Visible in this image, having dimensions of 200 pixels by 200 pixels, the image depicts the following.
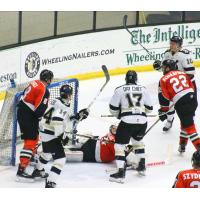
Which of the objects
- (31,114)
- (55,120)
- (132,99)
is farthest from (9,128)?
(132,99)

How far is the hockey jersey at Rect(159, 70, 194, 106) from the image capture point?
671 cm

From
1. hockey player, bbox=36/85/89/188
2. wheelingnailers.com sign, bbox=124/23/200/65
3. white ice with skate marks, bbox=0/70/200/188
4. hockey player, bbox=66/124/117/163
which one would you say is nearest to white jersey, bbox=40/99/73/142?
hockey player, bbox=36/85/89/188

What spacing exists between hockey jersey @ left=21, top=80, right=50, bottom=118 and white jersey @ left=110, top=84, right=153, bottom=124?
61cm

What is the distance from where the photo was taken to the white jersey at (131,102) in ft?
20.7

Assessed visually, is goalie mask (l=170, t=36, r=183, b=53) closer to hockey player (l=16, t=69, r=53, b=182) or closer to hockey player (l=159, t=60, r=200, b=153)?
hockey player (l=159, t=60, r=200, b=153)

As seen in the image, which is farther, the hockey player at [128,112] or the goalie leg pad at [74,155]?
the goalie leg pad at [74,155]

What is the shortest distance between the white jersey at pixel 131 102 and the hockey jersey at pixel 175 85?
0.44 m

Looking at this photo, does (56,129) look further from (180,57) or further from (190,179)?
(180,57)

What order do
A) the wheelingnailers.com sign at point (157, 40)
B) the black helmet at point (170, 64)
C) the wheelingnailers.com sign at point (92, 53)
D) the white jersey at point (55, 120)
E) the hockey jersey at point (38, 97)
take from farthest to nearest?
the wheelingnailers.com sign at point (157, 40)
the wheelingnailers.com sign at point (92, 53)
the black helmet at point (170, 64)
the hockey jersey at point (38, 97)
the white jersey at point (55, 120)

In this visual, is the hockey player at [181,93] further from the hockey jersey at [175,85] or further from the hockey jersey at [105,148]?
the hockey jersey at [105,148]

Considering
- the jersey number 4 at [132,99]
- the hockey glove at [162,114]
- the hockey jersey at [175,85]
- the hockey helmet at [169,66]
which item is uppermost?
the hockey helmet at [169,66]

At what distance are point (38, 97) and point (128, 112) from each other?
2.63 ft

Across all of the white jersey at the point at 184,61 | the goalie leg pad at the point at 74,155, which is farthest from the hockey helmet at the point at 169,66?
the goalie leg pad at the point at 74,155
